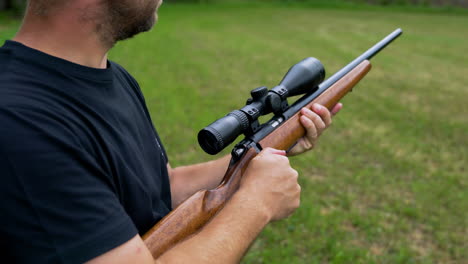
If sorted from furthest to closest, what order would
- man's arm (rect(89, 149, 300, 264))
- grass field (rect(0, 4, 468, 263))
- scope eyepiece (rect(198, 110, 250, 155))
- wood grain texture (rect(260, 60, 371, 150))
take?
1. grass field (rect(0, 4, 468, 263))
2. wood grain texture (rect(260, 60, 371, 150))
3. scope eyepiece (rect(198, 110, 250, 155))
4. man's arm (rect(89, 149, 300, 264))

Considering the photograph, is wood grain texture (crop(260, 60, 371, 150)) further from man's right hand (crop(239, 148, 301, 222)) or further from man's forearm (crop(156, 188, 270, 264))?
man's forearm (crop(156, 188, 270, 264))

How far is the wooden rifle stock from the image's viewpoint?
5.38 ft

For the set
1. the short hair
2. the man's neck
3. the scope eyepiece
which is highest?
the short hair

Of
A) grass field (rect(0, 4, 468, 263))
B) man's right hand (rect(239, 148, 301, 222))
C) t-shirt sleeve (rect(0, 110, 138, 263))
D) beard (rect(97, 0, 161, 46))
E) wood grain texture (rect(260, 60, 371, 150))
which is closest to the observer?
t-shirt sleeve (rect(0, 110, 138, 263))

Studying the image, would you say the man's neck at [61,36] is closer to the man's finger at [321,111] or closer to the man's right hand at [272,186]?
the man's right hand at [272,186]

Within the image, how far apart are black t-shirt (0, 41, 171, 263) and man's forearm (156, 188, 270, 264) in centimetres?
24

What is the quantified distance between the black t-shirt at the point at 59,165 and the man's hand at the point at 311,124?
3.93 feet

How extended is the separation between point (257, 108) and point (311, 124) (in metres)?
0.41

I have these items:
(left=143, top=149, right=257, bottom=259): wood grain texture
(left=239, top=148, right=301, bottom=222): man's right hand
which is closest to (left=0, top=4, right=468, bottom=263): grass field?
(left=143, top=149, right=257, bottom=259): wood grain texture

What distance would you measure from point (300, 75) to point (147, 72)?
8399 mm

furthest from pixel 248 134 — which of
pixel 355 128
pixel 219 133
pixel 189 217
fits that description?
pixel 355 128

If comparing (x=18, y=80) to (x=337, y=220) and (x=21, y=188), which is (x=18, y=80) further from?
(x=337, y=220)

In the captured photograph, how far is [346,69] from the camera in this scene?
318 cm

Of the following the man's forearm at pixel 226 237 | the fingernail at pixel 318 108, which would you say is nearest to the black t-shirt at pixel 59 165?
the man's forearm at pixel 226 237
